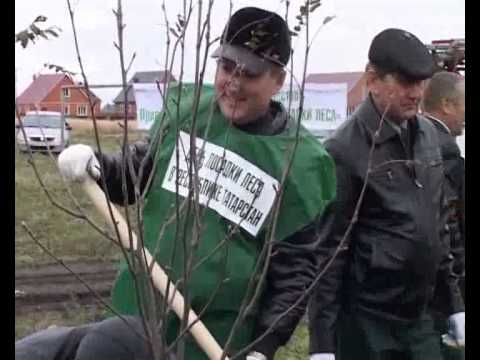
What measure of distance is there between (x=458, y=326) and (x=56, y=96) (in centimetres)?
222

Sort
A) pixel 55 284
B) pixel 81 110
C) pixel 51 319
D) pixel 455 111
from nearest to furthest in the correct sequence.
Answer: pixel 81 110 → pixel 455 111 → pixel 51 319 → pixel 55 284

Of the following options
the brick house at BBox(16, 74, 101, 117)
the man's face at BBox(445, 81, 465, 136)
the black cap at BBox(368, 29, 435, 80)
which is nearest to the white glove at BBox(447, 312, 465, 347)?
the black cap at BBox(368, 29, 435, 80)

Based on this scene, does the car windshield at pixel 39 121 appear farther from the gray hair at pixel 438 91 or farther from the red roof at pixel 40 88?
the gray hair at pixel 438 91

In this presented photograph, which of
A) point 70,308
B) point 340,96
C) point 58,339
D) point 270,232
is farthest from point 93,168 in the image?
point 340,96

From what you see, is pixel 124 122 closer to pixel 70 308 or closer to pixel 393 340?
pixel 393 340

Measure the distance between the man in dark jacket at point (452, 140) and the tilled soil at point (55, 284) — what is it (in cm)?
297

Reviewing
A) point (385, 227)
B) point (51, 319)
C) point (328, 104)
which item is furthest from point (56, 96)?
point (328, 104)

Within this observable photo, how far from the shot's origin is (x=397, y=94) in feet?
11.1

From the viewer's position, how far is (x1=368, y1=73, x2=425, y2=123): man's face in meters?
3.38

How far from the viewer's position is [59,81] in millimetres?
1973

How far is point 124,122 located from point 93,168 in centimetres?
109

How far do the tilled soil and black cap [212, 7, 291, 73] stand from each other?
427 cm

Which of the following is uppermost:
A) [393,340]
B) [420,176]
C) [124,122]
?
[124,122]

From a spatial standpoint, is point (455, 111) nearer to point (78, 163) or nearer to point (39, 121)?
point (78, 163)
